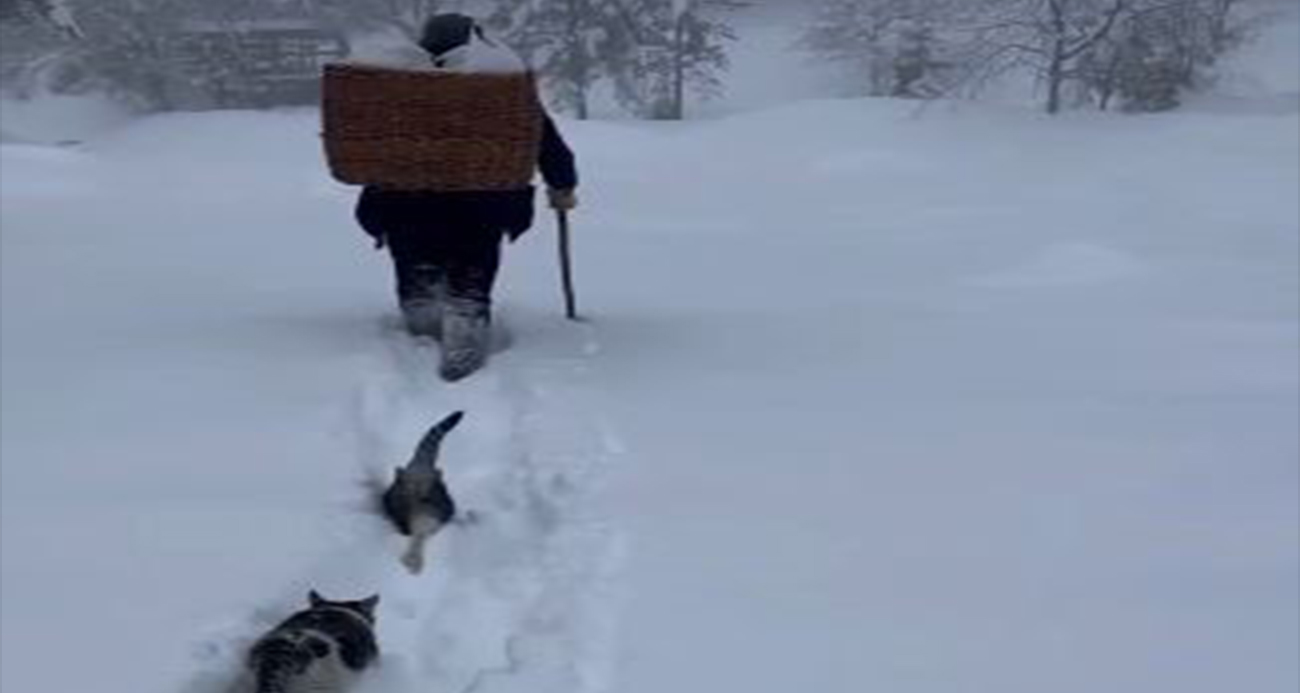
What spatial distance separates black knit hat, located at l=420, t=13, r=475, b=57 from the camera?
733 centimetres

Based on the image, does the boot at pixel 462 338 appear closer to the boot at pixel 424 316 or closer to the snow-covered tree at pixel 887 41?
the boot at pixel 424 316

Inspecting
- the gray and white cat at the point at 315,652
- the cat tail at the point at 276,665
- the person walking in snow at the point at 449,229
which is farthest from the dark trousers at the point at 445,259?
the cat tail at the point at 276,665

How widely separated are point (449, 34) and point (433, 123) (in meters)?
0.69

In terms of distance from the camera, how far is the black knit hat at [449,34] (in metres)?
7.33

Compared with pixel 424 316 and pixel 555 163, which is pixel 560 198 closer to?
pixel 555 163

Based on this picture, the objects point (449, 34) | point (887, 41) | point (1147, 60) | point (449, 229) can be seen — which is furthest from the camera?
point (887, 41)

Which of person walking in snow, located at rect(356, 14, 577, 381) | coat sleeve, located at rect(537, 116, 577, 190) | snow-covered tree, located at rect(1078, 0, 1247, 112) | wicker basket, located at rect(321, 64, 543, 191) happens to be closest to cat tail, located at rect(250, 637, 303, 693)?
person walking in snow, located at rect(356, 14, 577, 381)

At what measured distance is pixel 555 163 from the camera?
24.7ft

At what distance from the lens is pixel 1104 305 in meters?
9.38

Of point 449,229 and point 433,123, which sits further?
point 449,229

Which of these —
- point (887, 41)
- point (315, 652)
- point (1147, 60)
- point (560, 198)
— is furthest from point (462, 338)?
point (887, 41)

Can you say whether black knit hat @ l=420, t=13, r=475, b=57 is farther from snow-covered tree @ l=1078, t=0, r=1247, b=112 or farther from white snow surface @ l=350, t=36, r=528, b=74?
snow-covered tree @ l=1078, t=0, r=1247, b=112

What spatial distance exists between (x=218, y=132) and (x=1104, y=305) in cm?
1710

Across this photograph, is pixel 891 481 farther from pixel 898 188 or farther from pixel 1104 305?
pixel 898 188
